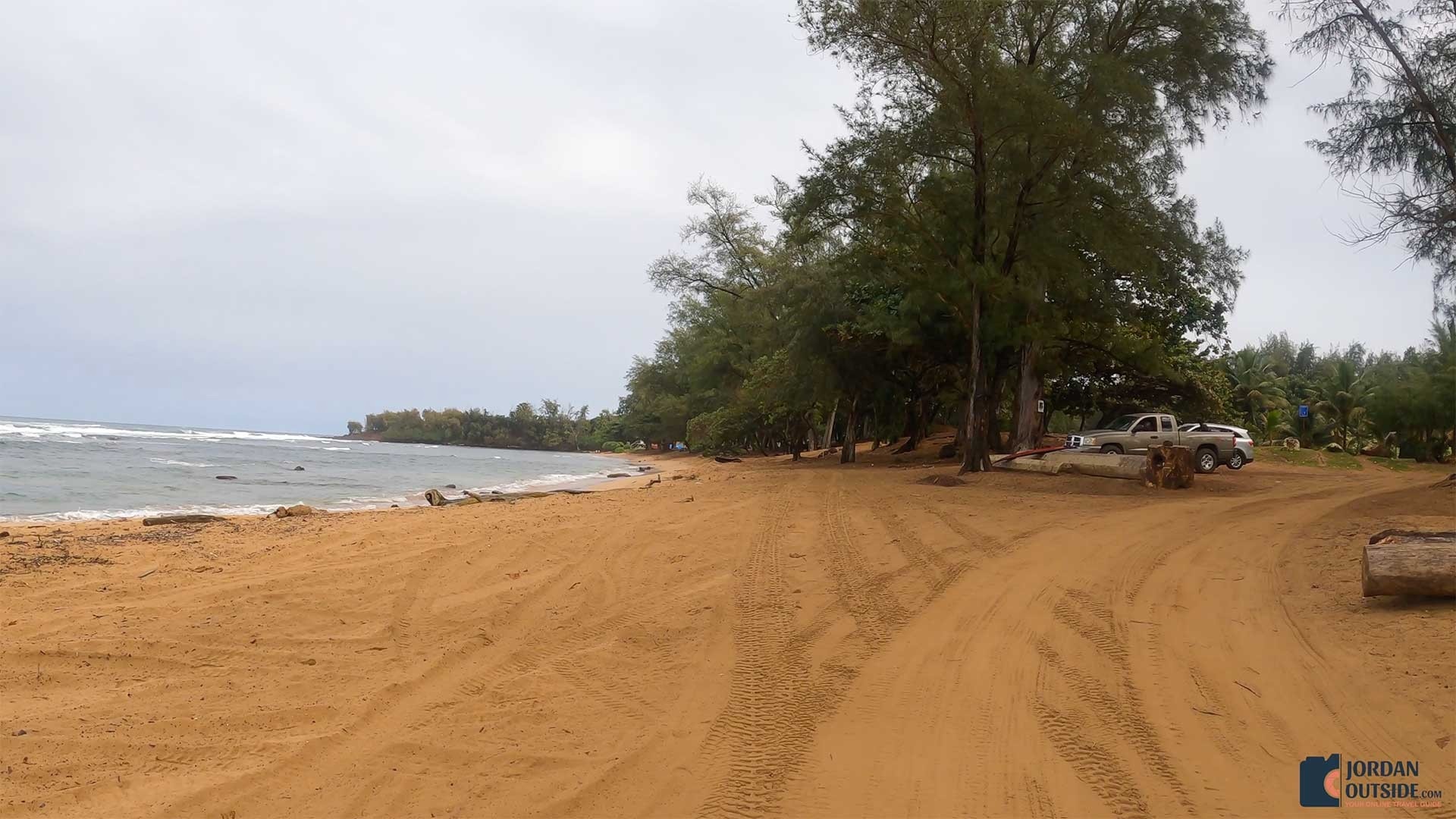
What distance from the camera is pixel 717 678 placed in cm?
512

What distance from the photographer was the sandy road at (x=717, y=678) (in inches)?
148

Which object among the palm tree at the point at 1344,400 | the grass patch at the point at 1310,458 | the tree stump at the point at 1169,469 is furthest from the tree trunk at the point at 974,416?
the palm tree at the point at 1344,400

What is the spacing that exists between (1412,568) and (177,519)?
1532cm

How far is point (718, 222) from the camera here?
129 ft

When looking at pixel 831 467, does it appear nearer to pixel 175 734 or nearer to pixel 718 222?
pixel 718 222

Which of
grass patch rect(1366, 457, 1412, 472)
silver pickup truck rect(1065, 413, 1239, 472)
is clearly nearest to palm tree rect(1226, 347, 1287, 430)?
grass patch rect(1366, 457, 1412, 472)

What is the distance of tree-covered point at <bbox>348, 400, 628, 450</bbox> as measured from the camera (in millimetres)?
95938

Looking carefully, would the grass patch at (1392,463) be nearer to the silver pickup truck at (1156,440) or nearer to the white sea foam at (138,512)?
the silver pickup truck at (1156,440)

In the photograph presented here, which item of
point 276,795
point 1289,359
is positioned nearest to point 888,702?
point 276,795

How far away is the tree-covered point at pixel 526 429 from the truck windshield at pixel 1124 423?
235 feet

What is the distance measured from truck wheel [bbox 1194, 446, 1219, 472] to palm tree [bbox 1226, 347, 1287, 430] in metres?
26.5

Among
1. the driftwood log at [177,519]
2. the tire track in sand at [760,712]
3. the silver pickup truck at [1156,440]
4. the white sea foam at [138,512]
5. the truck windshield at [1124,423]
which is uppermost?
the truck windshield at [1124,423]

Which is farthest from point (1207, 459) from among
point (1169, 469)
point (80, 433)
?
point (80, 433)

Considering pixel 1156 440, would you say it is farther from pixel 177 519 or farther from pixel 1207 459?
pixel 177 519
